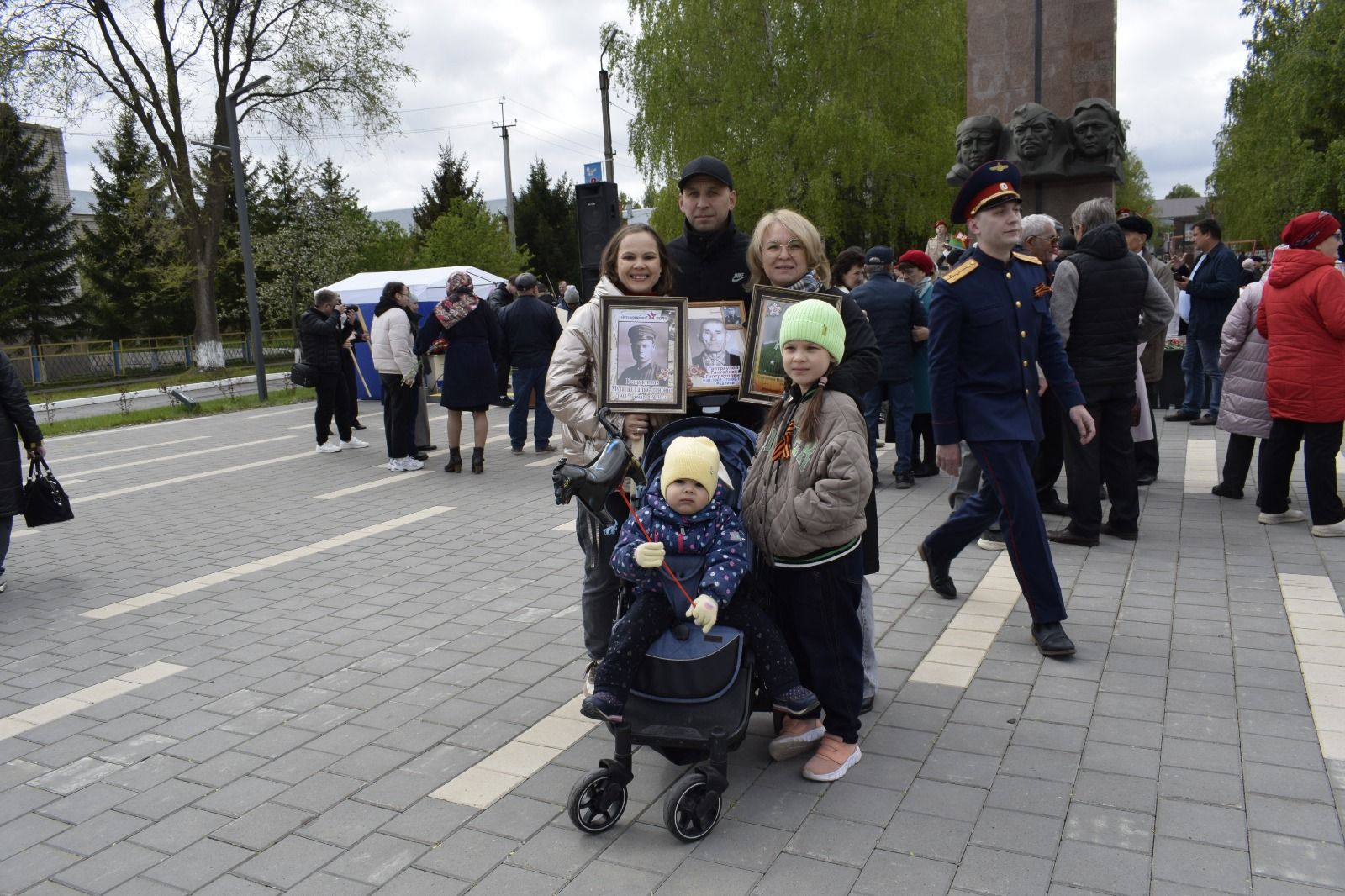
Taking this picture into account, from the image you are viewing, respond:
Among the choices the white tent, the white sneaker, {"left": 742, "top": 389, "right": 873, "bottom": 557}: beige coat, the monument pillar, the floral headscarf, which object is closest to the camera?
{"left": 742, "top": 389, "right": 873, "bottom": 557}: beige coat

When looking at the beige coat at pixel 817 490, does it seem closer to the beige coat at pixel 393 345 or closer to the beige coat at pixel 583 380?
the beige coat at pixel 583 380

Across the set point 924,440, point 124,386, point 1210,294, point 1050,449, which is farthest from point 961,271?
point 124,386

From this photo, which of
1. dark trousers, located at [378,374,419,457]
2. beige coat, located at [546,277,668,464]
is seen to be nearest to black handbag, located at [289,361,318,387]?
dark trousers, located at [378,374,419,457]

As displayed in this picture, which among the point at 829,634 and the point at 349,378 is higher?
the point at 349,378

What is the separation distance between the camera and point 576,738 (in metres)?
4.06

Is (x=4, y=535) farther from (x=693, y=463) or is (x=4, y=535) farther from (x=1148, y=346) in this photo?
(x=1148, y=346)

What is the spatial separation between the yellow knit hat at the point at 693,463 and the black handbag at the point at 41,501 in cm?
536

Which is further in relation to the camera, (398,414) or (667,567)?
(398,414)

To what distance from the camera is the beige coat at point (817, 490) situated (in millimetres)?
3350

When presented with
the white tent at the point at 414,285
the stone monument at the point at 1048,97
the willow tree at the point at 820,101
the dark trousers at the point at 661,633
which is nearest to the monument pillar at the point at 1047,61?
the stone monument at the point at 1048,97

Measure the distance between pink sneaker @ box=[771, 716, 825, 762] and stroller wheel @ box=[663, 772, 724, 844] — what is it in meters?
0.54

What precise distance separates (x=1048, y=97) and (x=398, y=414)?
26.7 ft

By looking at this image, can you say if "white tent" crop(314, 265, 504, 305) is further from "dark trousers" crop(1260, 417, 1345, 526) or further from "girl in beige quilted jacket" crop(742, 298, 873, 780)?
"girl in beige quilted jacket" crop(742, 298, 873, 780)

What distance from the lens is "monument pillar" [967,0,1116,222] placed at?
11.2m
